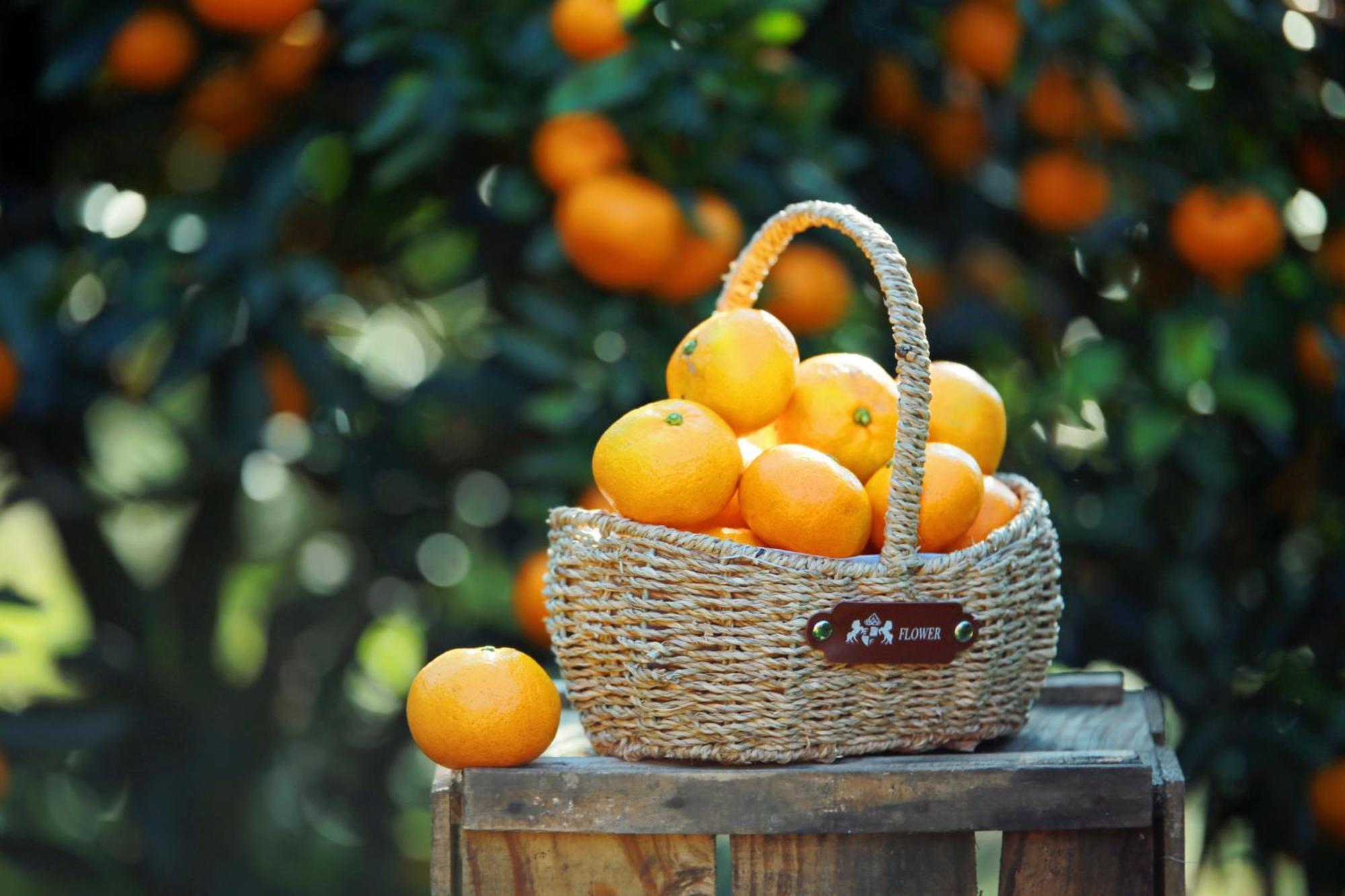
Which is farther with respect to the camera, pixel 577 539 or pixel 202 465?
pixel 202 465

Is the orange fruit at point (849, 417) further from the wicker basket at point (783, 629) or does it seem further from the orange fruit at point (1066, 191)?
the orange fruit at point (1066, 191)

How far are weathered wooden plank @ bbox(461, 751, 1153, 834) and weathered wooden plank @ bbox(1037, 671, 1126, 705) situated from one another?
290 millimetres

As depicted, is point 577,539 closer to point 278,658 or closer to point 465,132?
point 465,132

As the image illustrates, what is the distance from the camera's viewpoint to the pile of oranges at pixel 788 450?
3.10 feet

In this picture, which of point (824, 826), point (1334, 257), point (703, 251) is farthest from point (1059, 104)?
point (824, 826)

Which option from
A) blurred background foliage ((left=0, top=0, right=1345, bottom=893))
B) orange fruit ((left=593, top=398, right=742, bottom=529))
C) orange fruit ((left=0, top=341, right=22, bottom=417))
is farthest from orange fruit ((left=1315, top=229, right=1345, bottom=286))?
orange fruit ((left=0, top=341, right=22, bottom=417))

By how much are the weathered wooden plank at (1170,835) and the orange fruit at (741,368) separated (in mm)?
369

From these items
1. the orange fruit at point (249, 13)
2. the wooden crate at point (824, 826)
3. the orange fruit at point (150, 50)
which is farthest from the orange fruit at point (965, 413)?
the orange fruit at point (150, 50)

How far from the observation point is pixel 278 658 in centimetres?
167

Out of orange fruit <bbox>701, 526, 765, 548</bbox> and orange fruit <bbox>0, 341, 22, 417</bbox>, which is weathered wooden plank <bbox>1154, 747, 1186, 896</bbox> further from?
orange fruit <bbox>0, 341, 22, 417</bbox>

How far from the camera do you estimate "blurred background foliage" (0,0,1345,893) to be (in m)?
1.32

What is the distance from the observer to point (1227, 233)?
54.2 inches

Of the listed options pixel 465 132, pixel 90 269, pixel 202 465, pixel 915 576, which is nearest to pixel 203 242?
pixel 90 269

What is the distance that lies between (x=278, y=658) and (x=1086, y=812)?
104 centimetres
